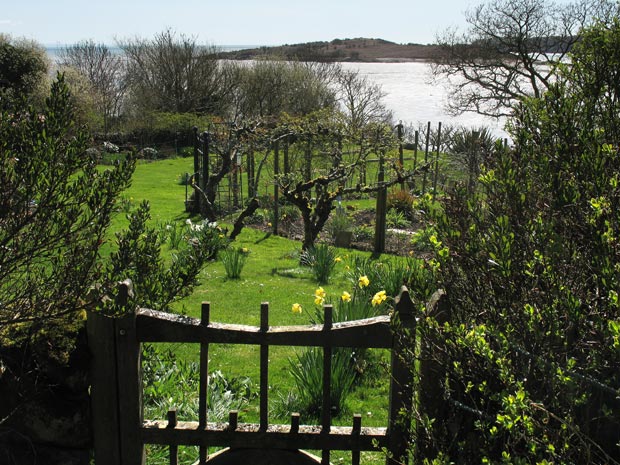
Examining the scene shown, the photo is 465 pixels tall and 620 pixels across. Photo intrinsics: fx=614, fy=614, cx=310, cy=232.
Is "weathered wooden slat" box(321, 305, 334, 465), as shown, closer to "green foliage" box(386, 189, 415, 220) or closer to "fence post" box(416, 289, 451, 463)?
"fence post" box(416, 289, 451, 463)

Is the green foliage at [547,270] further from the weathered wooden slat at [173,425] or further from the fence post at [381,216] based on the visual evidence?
the fence post at [381,216]

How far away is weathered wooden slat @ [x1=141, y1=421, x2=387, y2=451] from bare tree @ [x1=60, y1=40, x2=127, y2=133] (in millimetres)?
28957

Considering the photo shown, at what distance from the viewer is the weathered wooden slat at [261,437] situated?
2.77m

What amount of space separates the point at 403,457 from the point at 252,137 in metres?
12.1

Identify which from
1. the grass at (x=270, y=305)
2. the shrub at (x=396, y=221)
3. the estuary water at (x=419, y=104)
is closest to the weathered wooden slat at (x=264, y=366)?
the grass at (x=270, y=305)

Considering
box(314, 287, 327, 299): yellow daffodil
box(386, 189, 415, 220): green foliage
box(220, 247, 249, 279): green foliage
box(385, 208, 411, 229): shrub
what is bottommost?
box(385, 208, 411, 229): shrub

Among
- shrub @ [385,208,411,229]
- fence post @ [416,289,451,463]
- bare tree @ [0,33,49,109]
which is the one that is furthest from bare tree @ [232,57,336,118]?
fence post @ [416,289,451,463]

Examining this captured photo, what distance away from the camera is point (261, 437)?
9.14 feet

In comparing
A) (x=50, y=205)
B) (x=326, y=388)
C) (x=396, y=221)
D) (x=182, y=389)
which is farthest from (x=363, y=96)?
(x=50, y=205)

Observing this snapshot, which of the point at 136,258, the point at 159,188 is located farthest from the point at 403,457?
the point at 159,188

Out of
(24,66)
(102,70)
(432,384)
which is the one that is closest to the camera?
(432,384)

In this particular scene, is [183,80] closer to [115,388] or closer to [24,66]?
[24,66]

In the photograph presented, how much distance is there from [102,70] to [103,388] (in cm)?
3320

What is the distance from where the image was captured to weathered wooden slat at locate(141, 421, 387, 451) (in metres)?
2.77
